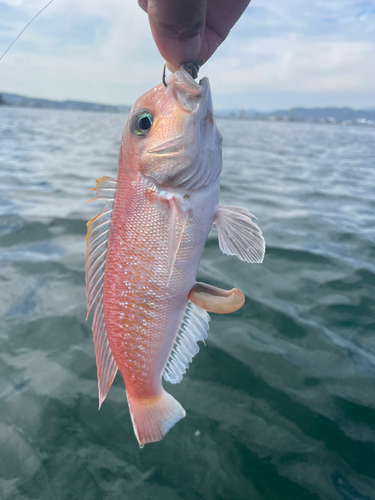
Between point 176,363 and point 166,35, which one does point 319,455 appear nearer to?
point 176,363

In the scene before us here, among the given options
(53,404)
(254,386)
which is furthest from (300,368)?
(53,404)

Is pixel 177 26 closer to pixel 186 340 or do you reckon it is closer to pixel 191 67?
pixel 191 67

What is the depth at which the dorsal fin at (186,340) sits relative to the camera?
193 cm

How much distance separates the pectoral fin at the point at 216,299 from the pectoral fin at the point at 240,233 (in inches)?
10.2

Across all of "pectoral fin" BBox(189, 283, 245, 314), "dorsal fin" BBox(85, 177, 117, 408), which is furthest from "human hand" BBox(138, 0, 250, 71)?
"pectoral fin" BBox(189, 283, 245, 314)

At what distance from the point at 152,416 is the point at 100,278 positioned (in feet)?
2.69

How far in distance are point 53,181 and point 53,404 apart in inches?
309

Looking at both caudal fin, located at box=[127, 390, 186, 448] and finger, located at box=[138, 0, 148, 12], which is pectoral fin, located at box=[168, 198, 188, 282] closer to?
caudal fin, located at box=[127, 390, 186, 448]

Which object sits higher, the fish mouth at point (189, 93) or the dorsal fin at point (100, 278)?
the fish mouth at point (189, 93)

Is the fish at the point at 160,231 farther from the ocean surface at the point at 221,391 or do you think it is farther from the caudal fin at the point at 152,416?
the ocean surface at the point at 221,391

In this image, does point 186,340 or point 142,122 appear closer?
point 142,122

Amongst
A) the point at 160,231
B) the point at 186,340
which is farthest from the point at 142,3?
the point at 186,340

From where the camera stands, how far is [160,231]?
1.65 meters

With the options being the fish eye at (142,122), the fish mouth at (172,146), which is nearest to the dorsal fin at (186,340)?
the fish mouth at (172,146)
